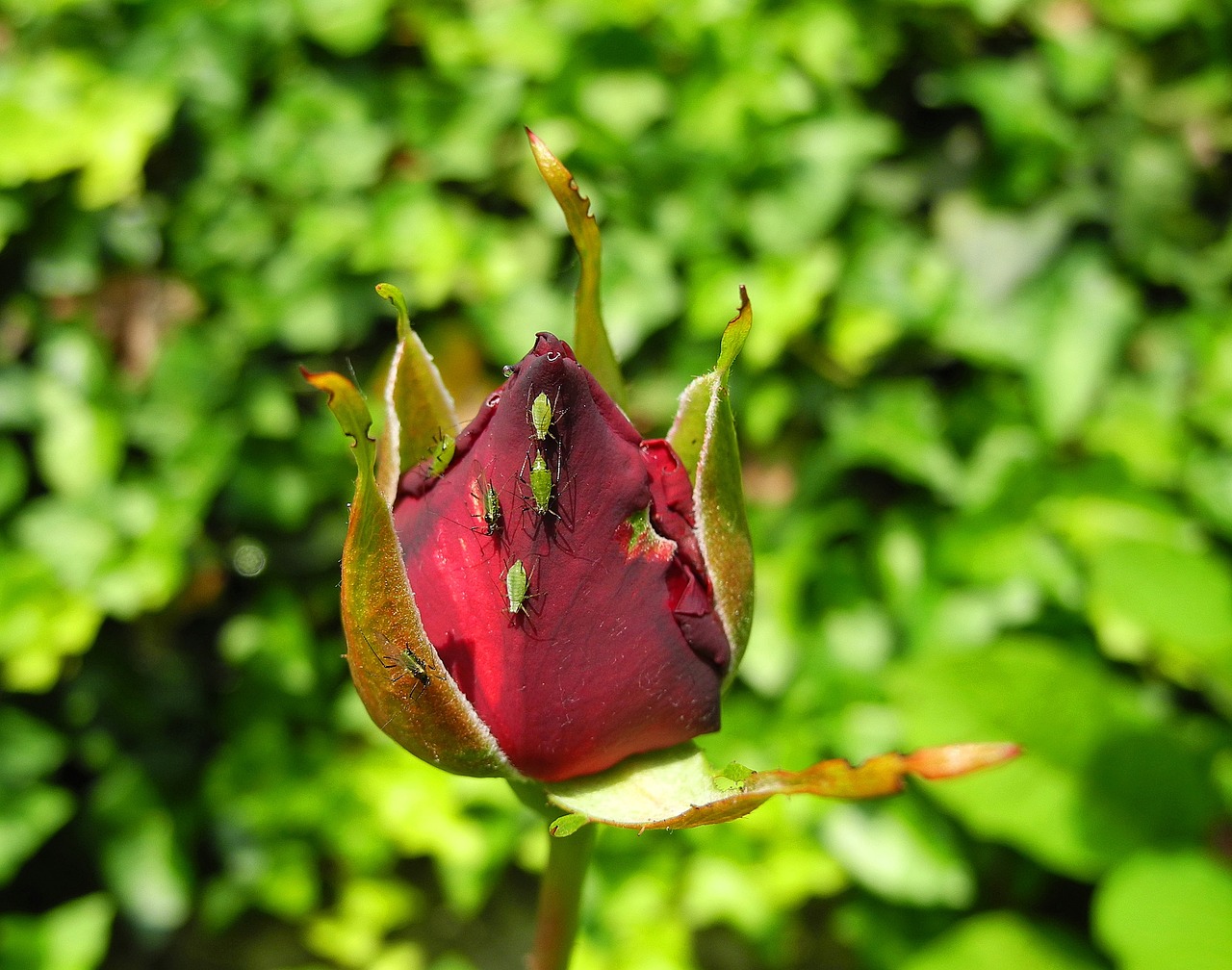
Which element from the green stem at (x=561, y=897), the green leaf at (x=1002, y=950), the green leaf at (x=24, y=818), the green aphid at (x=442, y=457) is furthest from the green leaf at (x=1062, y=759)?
the green leaf at (x=24, y=818)

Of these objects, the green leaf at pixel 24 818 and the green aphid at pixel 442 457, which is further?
the green leaf at pixel 24 818

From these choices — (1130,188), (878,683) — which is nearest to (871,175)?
(1130,188)

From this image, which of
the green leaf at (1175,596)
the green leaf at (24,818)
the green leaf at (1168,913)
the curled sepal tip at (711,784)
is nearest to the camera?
the curled sepal tip at (711,784)

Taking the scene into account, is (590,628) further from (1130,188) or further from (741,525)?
(1130,188)

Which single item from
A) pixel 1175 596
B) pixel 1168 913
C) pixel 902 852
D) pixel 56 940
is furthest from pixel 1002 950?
pixel 56 940

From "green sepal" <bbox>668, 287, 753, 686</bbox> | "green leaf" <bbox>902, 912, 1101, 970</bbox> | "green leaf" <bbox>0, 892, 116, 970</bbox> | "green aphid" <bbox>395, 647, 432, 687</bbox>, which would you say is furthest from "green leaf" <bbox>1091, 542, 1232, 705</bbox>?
"green leaf" <bbox>0, 892, 116, 970</bbox>

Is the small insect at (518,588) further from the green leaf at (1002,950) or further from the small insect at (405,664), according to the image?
the green leaf at (1002,950)
